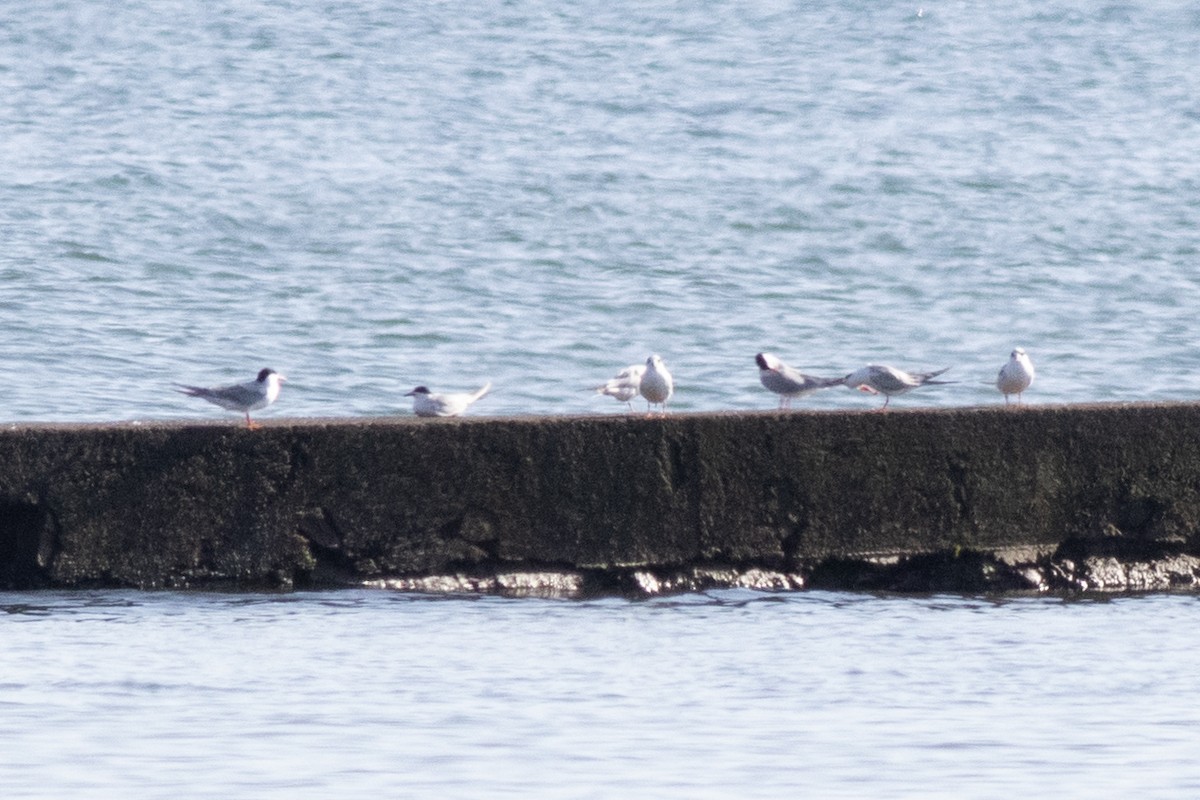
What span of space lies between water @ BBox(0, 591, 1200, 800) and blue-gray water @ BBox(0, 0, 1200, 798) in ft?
0.07

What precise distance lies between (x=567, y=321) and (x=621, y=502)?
9.96 metres

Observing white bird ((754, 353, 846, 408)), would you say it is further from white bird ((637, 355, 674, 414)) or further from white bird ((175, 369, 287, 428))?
white bird ((175, 369, 287, 428))

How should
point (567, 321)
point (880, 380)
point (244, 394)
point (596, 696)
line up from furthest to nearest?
1. point (567, 321)
2. point (880, 380)
3. point (244, 394)
4. point (596, 696)

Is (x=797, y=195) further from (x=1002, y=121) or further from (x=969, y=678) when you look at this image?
(x=969, y=678)

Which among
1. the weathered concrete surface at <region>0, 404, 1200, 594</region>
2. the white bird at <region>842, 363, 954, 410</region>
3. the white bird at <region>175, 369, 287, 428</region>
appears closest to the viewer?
the weathered concrete surface at <region>0, 404, 1200, 594</region>

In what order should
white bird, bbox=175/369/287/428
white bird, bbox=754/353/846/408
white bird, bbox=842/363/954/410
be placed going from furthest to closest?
white bird, bbox=754/353/846/408 → white bird, bbox=842/363/954/410 → white bird, bbox=175/369/287/428

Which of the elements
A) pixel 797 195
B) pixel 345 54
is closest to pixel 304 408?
pixel 797 195

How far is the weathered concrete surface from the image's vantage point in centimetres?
748

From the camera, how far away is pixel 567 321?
17.6 m

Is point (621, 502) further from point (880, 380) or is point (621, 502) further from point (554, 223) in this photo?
point (554, 223)

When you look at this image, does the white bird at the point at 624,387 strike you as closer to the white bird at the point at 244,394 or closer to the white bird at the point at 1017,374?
Result: the white bird at the point at 244,394

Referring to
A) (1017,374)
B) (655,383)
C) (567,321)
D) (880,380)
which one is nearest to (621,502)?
(655,383)

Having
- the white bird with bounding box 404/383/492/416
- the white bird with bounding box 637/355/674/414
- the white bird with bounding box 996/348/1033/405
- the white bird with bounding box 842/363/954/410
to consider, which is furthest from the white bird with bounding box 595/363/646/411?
the white bird with bounding box 996/348/1033/405

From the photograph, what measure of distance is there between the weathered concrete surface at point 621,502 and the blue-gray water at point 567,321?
19 cm
